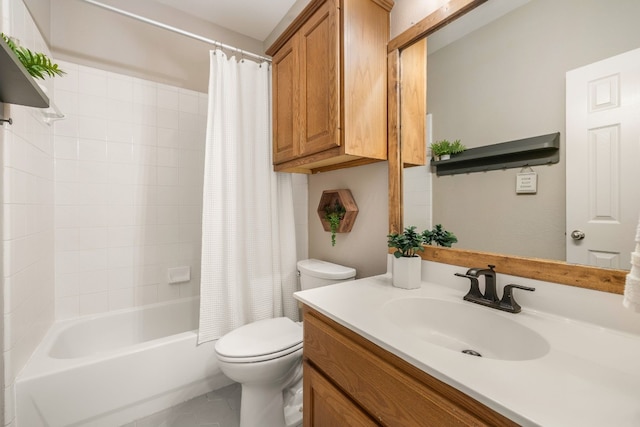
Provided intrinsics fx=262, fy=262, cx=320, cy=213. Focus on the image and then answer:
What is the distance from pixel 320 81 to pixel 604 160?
108 cm

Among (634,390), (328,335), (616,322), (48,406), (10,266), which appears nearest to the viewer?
(634,390)

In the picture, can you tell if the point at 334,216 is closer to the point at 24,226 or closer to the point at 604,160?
the point at 604,160

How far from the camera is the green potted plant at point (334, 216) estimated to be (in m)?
1.61

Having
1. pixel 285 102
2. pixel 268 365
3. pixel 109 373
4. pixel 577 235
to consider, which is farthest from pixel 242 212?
pixel 577 235

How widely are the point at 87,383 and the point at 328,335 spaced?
4.10 feet

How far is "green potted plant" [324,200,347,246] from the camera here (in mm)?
1614

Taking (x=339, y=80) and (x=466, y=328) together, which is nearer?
(x=466, y=328)

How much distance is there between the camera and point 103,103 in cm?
175

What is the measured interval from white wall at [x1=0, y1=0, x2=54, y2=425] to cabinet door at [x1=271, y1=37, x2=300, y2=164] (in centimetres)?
115

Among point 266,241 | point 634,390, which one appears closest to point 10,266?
point 266,241

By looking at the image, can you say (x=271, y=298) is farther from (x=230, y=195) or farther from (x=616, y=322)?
(x=616, y=322)

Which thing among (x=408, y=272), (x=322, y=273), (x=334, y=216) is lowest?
(x=322, y=273)

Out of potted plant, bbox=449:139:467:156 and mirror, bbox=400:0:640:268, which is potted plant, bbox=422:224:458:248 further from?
potted plant, bbox=449:139:467:156

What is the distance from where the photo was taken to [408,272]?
1.05 meters
